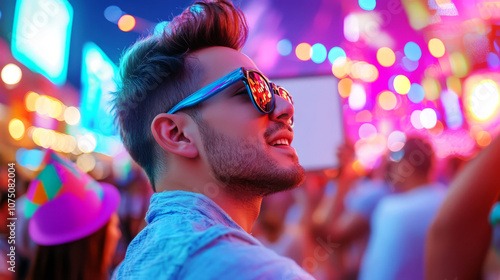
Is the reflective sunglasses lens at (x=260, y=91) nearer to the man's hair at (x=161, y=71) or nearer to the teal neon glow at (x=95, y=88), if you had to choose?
the man's hair at (x=161, y=71)

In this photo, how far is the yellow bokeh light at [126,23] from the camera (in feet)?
5.64

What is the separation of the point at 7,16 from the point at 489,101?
11.8 feet

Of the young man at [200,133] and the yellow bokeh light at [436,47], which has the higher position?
the yellow bokeh light at [436,47]

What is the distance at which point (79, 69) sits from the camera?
220 cm

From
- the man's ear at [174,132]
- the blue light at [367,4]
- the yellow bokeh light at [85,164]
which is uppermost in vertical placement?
the blue light at [367,4]

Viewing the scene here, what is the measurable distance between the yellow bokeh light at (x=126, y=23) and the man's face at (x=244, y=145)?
2.69ft

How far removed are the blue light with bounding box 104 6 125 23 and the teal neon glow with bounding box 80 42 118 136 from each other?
170 millimetres

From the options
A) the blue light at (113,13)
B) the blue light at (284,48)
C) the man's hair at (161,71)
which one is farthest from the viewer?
the blue light at (284,48)

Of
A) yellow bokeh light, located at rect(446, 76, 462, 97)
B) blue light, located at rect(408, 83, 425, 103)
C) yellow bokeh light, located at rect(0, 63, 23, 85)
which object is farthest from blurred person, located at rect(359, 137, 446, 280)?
yellow bokeh light, located at rect(0, 63, 23, 85)

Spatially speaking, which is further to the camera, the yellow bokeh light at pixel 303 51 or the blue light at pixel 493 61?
the blue light at pixel 493 61

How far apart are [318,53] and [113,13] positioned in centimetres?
118

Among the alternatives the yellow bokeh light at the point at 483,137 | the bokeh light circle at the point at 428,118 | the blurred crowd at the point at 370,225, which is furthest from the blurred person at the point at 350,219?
the yellow bokeh light at the point at 483,137

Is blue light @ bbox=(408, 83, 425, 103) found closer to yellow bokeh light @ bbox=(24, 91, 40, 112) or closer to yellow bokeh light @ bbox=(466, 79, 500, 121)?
yellow bokeh light @ bbox=(466, 79, 500, 121)

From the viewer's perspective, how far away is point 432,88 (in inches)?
144
